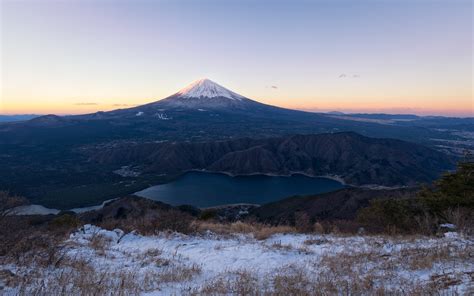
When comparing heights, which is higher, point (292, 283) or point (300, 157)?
point (292, 283)

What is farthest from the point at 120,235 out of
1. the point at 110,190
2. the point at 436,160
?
the point at 436,160

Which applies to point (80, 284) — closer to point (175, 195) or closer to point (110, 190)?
point (175, 195)

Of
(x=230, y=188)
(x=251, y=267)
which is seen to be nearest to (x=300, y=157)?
(x=230, y=188)

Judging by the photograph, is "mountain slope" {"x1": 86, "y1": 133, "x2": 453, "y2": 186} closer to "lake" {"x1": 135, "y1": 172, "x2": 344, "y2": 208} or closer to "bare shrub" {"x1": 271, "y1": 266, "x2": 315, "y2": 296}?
"lake" {"x1": 135, "y1": 172, "x2": 344, "y2": 208}

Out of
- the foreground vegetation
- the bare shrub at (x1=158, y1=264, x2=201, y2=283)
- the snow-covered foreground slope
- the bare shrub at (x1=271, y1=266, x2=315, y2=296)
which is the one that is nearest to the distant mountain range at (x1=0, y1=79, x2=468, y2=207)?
the foreground vegetation

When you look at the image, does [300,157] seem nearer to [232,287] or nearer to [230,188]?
[230,188]

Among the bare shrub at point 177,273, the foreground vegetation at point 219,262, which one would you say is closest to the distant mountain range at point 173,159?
the foreground vegetation at point 219,262

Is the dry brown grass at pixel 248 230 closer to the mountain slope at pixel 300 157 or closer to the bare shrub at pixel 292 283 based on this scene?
the bare shrub at pixel 292 283
